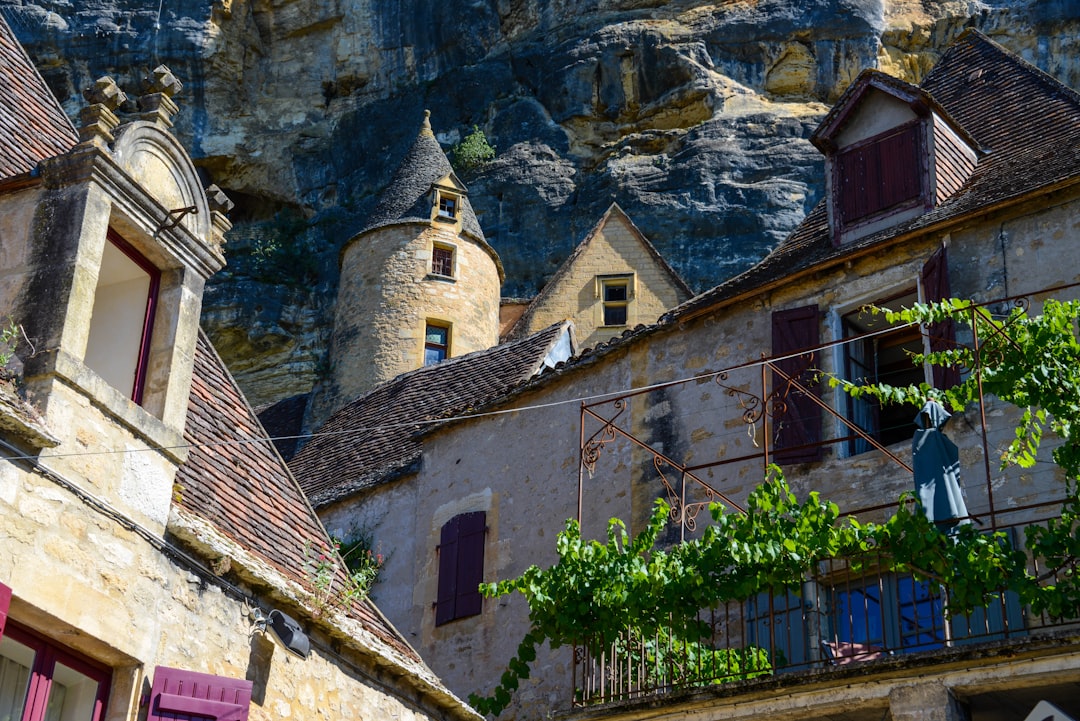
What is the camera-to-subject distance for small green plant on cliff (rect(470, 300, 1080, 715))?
29.3ft

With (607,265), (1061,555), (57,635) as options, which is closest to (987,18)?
(607,265)

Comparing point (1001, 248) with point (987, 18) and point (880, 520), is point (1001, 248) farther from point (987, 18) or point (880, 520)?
point (987, 18)

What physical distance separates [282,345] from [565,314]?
9.33 meters

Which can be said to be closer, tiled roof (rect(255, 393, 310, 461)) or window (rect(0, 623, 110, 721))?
window (rect(0, 623, 110, 721))

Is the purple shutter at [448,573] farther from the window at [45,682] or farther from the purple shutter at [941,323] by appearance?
the window at [45,682]

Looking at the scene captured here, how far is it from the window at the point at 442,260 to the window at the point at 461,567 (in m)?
14.7

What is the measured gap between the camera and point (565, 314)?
30.1 metres

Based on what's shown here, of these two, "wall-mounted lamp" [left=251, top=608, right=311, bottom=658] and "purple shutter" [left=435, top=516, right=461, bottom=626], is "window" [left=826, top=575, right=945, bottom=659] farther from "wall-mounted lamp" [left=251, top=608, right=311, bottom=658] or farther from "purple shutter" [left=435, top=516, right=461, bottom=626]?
"purple shutter" [left=435, top=516, right=461, bottom=626]

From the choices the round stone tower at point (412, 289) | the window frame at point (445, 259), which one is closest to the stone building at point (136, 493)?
the round stone tower at point (412, 289)

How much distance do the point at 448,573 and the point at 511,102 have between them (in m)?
25.8

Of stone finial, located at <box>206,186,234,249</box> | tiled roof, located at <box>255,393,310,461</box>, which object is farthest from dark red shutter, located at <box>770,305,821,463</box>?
tiled roof, located at <box>255,393,310,461</box>

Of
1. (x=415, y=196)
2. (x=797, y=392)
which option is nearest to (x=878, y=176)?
(x=797, y=392)

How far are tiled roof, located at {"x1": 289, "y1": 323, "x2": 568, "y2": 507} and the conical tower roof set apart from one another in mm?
10610

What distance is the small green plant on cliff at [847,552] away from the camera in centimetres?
892
